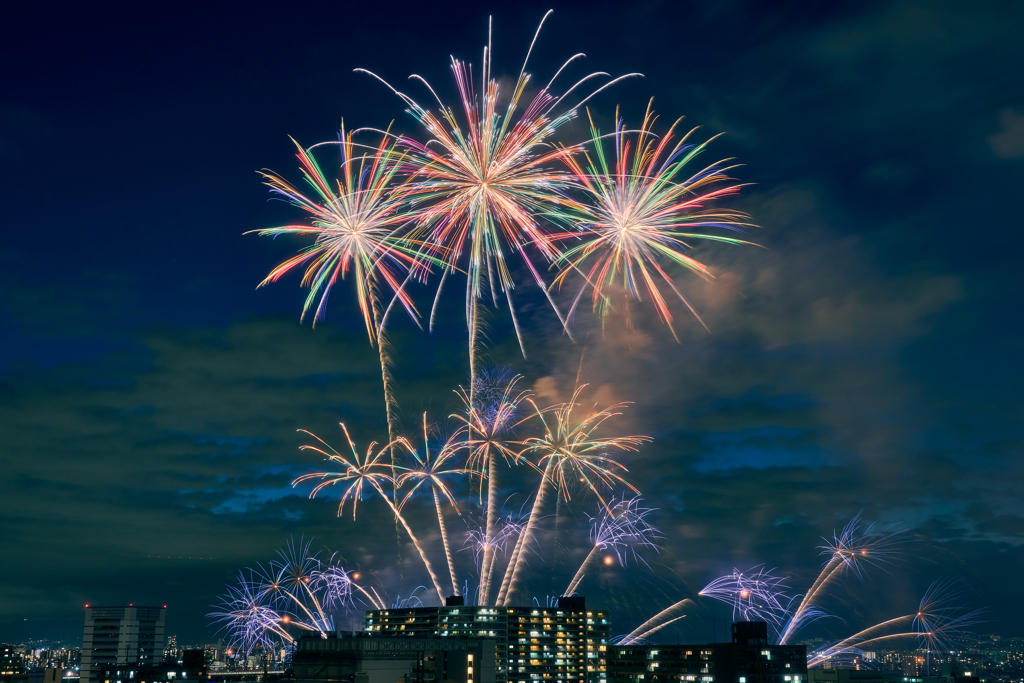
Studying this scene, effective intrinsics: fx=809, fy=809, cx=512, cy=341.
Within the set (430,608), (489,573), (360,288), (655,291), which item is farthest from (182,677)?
(655,291)

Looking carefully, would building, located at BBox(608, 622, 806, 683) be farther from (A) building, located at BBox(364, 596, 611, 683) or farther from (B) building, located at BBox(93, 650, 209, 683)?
(B) building, located at BBox(93, 650, 209, 683)

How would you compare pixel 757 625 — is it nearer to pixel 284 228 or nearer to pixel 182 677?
pixel 182 677

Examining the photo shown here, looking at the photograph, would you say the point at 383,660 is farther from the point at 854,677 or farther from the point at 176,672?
the point at 854,677

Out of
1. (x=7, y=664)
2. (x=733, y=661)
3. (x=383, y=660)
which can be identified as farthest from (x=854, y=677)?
(x=7, y=664)

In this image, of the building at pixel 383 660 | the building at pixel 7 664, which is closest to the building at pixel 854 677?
the building at pixel 383 660

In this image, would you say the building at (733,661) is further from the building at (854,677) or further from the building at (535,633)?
the building at (854,677)

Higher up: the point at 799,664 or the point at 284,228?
the point at 284,228
